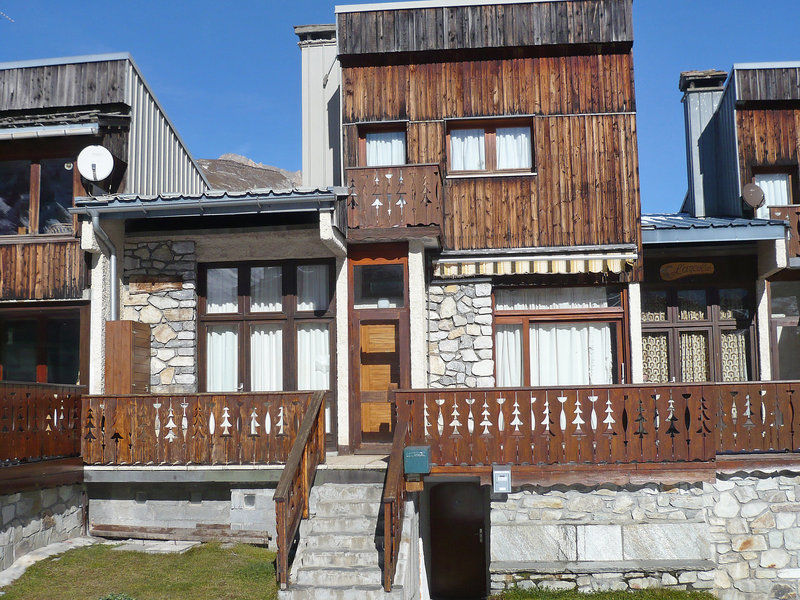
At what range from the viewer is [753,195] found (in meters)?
14.6

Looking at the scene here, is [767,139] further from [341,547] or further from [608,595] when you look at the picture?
[341,547]

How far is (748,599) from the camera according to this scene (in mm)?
10922

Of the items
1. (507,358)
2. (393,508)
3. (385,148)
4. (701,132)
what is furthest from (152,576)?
(701,132)

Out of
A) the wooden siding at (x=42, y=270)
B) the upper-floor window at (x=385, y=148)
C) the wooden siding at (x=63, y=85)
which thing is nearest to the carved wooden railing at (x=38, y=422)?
the wooden siding at (x=42, y=270)

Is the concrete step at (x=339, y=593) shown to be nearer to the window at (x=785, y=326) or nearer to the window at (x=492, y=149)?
the window at (x=492, y=149)

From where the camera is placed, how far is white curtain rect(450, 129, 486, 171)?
44.6 feet

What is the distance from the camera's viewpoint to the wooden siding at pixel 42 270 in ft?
42.0

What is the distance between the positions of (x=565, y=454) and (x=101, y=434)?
6.14 meters

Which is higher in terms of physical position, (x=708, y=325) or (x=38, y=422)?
(x=708, y=325)

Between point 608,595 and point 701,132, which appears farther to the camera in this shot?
point 701,132

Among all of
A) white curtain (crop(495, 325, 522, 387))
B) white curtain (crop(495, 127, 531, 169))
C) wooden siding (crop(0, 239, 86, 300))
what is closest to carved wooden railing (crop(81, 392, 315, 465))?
wooden siding (crop(0, 239, 86, 300))

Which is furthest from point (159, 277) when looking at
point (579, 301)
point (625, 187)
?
point (625, 187)

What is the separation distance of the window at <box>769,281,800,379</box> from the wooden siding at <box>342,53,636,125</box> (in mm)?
4380

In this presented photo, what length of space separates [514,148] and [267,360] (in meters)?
5.20
